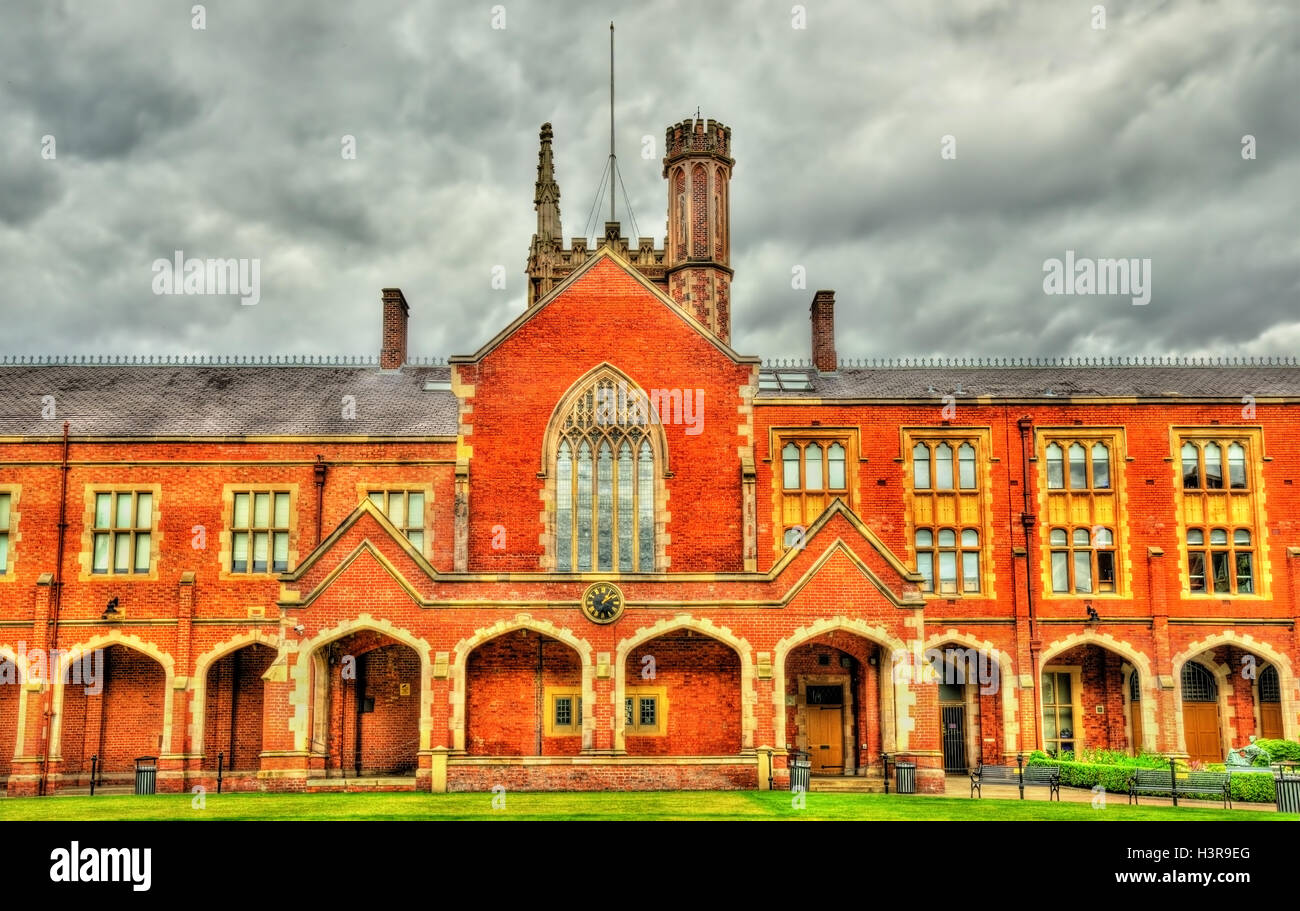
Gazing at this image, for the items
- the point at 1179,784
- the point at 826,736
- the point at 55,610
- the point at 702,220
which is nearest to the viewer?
the point at 1179,784

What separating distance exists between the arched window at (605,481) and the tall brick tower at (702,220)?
17.9 metres

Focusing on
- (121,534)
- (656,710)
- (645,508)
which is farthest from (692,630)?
(121,534)

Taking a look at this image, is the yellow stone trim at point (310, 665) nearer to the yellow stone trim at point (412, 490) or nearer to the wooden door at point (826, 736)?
the yellow stone trim at point (412, 490)

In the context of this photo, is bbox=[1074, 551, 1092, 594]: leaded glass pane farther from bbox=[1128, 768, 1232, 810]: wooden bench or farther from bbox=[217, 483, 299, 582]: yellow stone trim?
bbox=[217, 483, 299, 582]: yellow stone trim

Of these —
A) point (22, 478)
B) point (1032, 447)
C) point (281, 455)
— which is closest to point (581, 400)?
point (281, 455)

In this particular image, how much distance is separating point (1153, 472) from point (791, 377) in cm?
1161

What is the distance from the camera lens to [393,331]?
40406 millimetres

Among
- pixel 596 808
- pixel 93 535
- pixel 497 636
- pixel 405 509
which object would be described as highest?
pixel 405 509

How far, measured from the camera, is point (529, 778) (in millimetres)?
24359

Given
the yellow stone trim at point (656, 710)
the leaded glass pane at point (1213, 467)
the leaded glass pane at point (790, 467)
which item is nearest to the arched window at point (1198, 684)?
the leaded glass pane at point (1213, 467)

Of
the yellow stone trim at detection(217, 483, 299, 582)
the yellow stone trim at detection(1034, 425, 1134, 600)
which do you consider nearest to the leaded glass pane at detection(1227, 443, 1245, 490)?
the yellow stone trim at detection(1034, 425, 1134, 600)

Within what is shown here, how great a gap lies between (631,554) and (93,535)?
15.8 meters

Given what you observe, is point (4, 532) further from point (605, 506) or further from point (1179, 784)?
point (1179, 784)

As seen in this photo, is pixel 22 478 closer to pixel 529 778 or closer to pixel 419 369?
pixel 419 369
